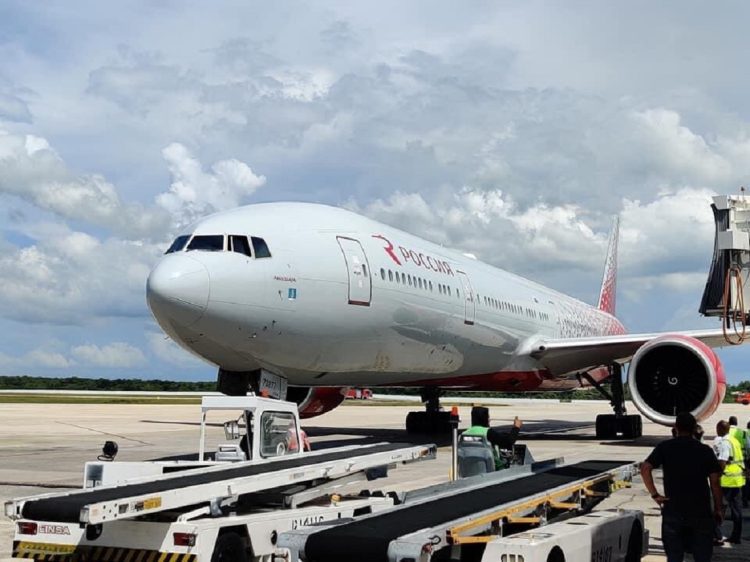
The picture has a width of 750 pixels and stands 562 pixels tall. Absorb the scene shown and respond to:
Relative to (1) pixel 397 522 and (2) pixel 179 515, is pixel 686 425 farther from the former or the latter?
(2) pixel 179 515

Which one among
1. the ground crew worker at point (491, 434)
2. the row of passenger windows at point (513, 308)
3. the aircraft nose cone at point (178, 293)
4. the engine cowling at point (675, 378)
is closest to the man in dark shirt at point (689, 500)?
the ground crew worker at point (491, 434)

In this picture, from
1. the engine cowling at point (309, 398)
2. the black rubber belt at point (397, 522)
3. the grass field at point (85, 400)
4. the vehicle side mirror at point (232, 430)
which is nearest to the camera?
the black rubber belt at point (397, 522)

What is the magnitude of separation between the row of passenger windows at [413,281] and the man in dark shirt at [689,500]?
806cm

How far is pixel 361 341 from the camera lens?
13.5 meters

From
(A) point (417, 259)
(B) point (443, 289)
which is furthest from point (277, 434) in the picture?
(B) point (443, 289)

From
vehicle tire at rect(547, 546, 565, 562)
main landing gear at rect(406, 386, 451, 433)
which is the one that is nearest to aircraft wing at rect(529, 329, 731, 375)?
main landing gear at rect(406, 386, 451, 433)

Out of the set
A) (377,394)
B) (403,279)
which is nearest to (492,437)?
(403,279)

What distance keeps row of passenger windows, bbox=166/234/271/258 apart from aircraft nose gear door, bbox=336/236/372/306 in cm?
165

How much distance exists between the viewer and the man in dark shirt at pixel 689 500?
6.17 metres

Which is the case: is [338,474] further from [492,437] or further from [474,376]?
[474,376]

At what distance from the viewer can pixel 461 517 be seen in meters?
5.52

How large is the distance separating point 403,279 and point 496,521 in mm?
9218

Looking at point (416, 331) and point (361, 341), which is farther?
point (416, 331)

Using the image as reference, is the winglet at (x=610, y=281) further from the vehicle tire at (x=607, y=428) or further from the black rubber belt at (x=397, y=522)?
the black rubber belt at (x=397, y=522)
